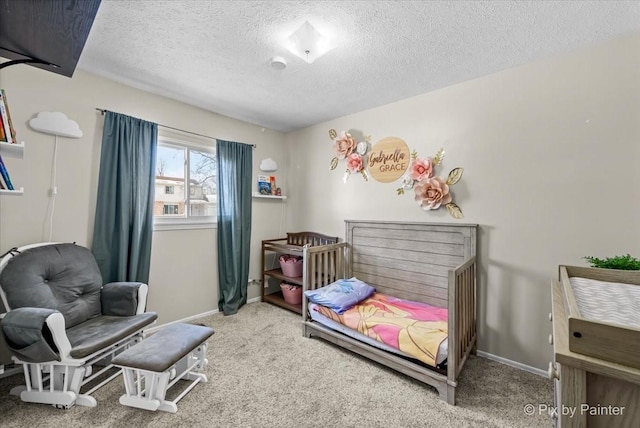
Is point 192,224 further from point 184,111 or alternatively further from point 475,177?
point 475,177

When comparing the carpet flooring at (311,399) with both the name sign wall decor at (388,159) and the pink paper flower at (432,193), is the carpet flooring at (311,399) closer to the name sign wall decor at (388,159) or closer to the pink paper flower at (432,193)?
the pink paper flower at (432,193)

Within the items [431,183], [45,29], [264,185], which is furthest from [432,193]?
[45,29]

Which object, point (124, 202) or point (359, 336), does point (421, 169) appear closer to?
point (359, 336)

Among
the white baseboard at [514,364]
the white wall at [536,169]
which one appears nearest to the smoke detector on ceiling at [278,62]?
the white wall at [536,169]

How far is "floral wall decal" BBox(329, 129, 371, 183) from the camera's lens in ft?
10.2

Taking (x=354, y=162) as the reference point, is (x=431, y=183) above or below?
below

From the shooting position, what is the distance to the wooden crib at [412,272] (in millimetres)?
1791

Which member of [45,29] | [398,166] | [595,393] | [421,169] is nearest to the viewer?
[595,393]

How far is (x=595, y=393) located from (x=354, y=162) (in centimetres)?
271

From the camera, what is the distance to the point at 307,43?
1.74 meters

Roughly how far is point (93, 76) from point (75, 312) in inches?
78.7

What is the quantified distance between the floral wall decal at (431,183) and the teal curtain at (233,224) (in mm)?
2037

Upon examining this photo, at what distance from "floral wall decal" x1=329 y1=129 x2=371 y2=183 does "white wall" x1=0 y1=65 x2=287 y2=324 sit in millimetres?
1438

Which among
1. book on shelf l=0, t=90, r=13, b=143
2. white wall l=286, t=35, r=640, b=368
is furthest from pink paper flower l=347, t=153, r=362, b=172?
book on shelf l=0, t=90, r=13, b=143
